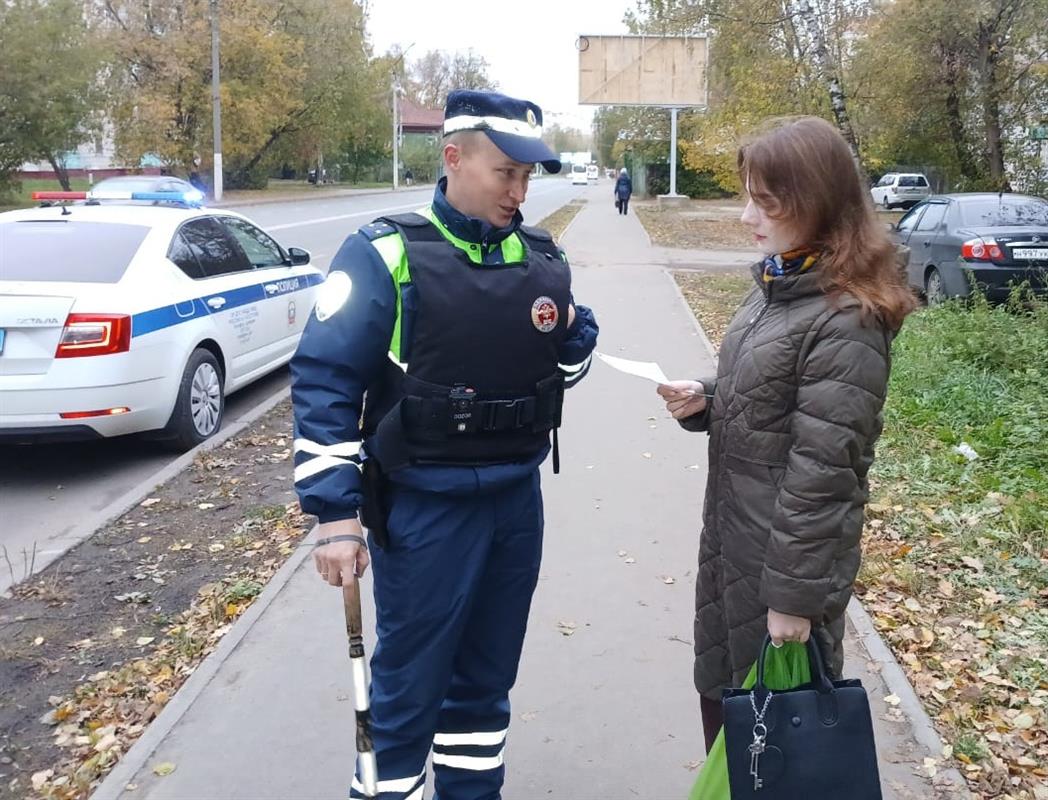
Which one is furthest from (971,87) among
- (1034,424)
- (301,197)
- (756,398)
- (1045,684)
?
(301,197)

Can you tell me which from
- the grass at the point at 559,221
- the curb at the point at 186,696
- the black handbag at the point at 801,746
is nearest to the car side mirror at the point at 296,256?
the curb at the point at 186,696

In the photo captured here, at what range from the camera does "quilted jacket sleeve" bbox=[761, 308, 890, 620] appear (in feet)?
7.66

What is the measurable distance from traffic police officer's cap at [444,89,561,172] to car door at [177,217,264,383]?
5037mm

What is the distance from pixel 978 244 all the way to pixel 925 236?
116 cm

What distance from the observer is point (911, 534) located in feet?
18.0

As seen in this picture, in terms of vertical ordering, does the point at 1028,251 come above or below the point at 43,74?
below

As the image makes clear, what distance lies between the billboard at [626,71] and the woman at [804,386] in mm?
34723

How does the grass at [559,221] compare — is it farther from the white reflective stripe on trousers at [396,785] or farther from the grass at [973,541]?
the white reflective stripe on trousers at [396,785]

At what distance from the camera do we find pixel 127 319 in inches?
248

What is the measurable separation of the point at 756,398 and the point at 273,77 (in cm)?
4970

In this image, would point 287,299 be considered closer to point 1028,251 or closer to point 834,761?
point 834,761

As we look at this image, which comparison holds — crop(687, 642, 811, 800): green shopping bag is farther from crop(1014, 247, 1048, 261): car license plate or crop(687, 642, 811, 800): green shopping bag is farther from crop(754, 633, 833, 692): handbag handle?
crop(1014, 247, 1048, 261): car license plate

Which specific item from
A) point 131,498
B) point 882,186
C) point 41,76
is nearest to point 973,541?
point 131,498

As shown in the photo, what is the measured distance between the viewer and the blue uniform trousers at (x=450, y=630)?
269 cm
